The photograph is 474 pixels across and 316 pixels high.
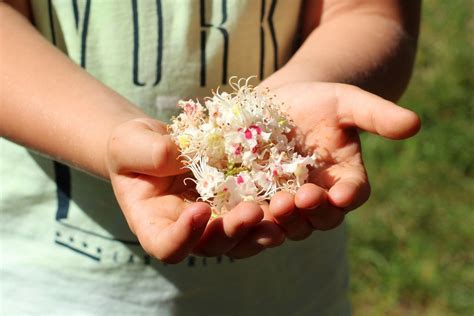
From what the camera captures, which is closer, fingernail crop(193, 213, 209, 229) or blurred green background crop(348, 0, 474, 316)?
fingernail crop(193, 213, 209, 229)

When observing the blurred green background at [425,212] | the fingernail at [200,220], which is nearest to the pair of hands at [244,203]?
the fingernail at [200,220]

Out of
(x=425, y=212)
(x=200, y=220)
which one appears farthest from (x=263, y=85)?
(x=425, y=212)

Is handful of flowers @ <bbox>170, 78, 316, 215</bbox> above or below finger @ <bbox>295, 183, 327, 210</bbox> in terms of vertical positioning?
below

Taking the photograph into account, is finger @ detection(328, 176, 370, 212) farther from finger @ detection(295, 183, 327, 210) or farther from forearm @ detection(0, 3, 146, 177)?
forearm @ detection(0, 3, 146, 177)

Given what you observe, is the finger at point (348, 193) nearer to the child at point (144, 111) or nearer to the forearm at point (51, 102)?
the child at point (144, 111)

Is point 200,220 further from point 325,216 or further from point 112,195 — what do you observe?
point 112,195

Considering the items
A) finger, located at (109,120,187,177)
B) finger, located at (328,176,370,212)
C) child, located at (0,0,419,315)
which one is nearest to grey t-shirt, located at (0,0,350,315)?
child, located at (0,0,419,315)
